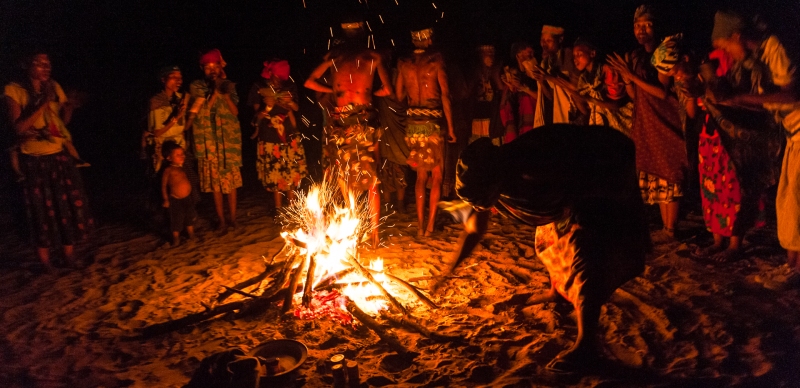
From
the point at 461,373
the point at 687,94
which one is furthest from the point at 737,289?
the point at 461,373

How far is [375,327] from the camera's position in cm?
411

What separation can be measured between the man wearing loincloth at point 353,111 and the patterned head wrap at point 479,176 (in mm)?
2849

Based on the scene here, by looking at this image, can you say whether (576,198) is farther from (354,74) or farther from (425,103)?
(354,74)

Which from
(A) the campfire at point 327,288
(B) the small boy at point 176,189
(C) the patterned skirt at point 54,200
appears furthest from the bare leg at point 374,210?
(C) the patterned skirt at point 54,200

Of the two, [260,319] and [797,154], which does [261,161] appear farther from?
[797,154]

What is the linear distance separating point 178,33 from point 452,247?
1242 cm

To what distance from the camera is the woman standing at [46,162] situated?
5.16 meters

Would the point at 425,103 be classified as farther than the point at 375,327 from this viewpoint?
Yes

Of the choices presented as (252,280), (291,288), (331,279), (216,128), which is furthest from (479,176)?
(216,128)

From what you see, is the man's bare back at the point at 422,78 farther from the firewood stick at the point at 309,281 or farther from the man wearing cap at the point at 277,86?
the firewood stick at the point at 309,281

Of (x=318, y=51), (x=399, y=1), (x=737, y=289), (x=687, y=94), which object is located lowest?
(x=737, y=289)

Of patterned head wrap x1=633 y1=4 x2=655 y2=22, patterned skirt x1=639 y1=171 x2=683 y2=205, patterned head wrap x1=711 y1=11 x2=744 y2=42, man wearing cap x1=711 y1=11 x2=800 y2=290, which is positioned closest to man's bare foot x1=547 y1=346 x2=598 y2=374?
man wearing cap x1=711 y1=11 x2=800 y2=290

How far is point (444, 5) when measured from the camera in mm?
11594

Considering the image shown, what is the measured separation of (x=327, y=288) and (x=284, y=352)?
42.4 inches
